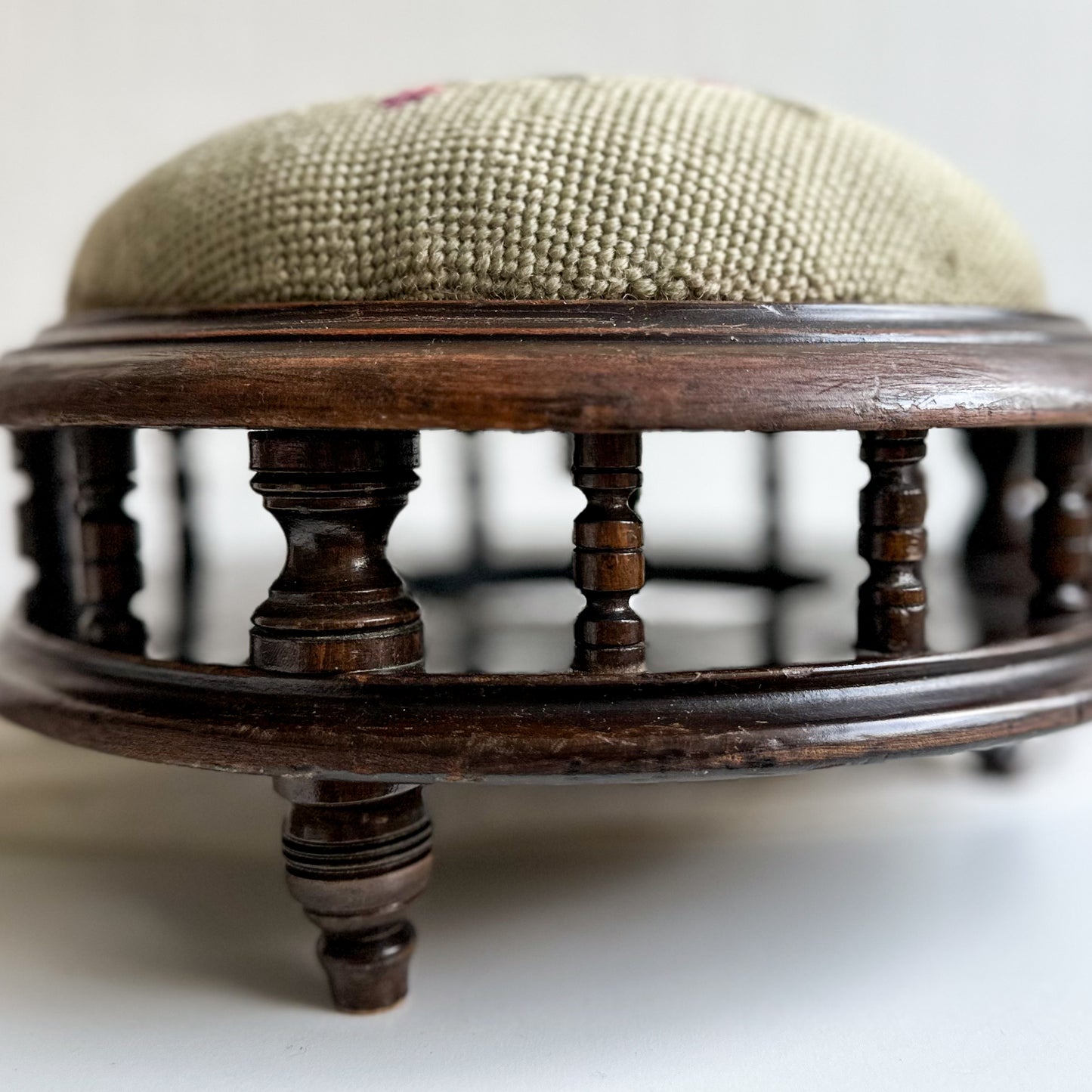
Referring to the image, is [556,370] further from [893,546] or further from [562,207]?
[893,546]

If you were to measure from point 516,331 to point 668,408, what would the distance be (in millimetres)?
73

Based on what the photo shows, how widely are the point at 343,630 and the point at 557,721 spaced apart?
0.33 ft

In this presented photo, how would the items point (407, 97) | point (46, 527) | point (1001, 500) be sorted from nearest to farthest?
point (407, 97) → point (46, 527) → point (1001, 500)

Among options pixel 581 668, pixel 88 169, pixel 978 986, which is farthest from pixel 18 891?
pixel 88 169

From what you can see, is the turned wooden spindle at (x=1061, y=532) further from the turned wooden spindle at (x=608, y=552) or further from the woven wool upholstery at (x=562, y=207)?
the turned wooden spindle at (x=608, y=552)

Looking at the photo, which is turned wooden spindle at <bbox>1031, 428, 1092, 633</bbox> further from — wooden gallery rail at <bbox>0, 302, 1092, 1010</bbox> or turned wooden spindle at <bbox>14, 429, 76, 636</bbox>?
turned wooden spindle at <bbox>14, 429, 76, 636</bbox>

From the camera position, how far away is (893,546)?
0.60m

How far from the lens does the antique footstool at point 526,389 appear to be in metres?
0.54

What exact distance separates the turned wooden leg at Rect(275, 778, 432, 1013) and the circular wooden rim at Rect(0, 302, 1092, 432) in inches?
6.8

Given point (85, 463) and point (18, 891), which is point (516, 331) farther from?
point (18, 891)

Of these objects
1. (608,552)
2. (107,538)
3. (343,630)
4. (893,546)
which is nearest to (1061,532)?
(893,546)

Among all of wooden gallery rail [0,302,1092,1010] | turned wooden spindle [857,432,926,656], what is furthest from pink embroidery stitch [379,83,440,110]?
turned wooden spindle [857,432,926,656]

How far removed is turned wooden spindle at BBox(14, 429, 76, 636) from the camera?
75cm

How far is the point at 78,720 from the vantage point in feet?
2.04
